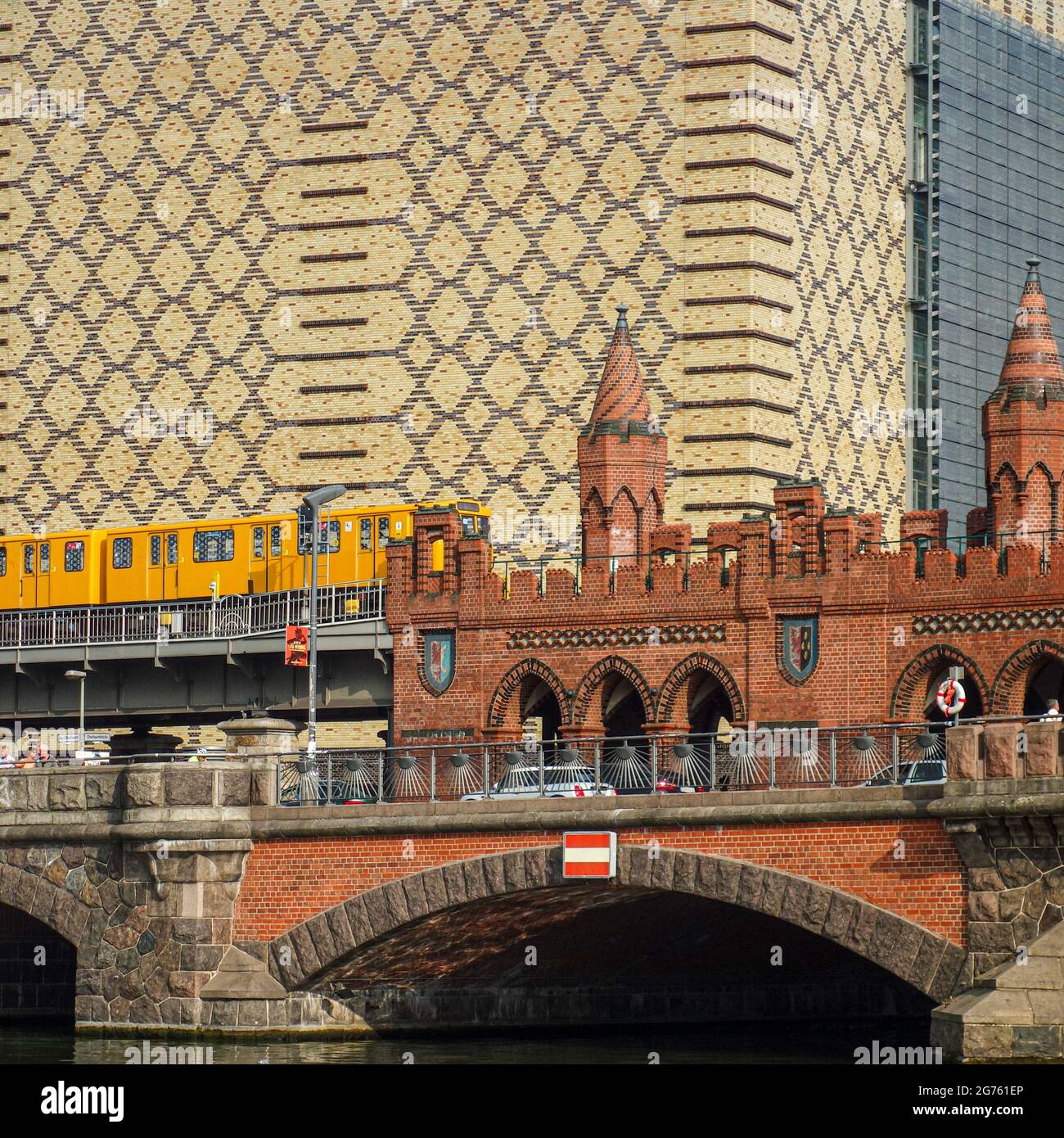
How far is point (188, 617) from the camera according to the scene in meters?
62.2

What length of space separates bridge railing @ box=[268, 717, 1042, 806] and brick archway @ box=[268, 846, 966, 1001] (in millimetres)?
1326

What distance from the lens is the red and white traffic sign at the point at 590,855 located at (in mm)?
43500

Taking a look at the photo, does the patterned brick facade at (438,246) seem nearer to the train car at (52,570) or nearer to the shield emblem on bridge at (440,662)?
the train car at (52,570)

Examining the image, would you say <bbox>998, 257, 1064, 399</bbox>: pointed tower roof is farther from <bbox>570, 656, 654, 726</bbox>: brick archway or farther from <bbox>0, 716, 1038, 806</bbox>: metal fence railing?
<bbox>570, 656, 654, 726</bbox>: brick archway

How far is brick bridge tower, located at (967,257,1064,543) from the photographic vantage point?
54.7 metres

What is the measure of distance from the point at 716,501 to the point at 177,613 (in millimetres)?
15331

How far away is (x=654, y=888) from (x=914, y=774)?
4.54 metres

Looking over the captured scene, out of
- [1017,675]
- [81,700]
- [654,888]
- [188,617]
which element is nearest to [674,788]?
[654,888]

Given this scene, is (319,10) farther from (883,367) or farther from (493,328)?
(883,367)

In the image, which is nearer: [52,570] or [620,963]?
[620,963]

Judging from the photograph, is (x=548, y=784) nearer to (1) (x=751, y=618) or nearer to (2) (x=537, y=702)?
(1) (x=751, y=618)

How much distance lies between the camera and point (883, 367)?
7544 cm
